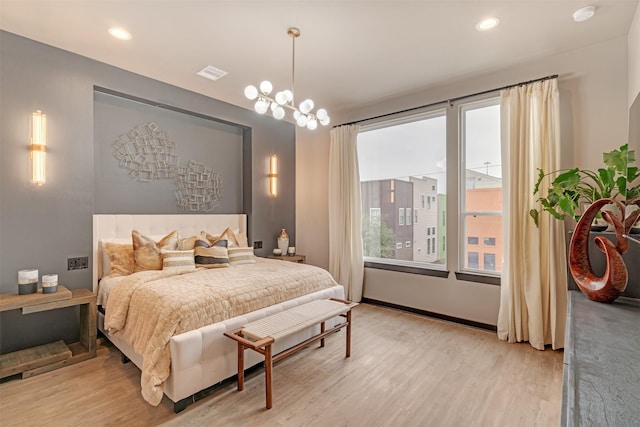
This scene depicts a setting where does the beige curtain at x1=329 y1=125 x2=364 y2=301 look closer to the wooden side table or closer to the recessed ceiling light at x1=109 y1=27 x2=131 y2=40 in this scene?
the wooden side table

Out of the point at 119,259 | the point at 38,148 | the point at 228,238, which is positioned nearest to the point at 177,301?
the point at 119,259

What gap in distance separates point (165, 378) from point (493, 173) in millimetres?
3719

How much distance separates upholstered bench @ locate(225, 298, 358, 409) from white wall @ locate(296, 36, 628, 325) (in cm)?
160

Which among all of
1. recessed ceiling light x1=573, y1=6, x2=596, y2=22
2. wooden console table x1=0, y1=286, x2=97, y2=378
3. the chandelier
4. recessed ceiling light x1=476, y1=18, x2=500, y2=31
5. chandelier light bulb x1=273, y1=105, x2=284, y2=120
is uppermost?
recessed ceiling light x1=476, y1=18, x2=500, y2=31

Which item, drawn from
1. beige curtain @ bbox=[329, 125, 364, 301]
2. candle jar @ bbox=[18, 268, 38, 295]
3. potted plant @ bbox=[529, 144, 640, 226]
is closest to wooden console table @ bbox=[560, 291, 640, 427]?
potted plant @ bbox=[529, 144, 640, 226]

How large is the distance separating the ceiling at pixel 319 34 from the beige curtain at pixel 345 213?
1122 millimetres

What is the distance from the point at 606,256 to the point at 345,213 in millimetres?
3286

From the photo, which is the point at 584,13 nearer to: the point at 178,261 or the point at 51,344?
the point at 178,261

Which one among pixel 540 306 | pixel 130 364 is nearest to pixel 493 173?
pixel 540 306

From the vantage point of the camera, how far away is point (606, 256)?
62.2 inches

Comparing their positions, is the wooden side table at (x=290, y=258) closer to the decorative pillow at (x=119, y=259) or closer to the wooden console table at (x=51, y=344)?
the decorative pillow at (x=119, y=259)

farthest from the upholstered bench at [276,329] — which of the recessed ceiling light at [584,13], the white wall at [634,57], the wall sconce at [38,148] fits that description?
the recessed ceiling light at [584,13]

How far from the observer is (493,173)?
358 centimetres

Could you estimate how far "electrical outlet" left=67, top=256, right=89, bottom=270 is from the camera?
3078mm
